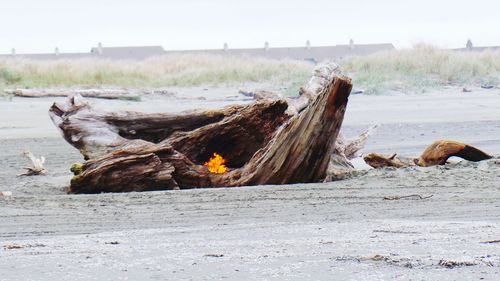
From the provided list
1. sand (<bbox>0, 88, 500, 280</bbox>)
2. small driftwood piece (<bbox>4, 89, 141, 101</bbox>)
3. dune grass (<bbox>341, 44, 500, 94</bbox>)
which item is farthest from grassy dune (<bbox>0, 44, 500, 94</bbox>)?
sand (<bbox>0, 88, 500, 280</bbox>)

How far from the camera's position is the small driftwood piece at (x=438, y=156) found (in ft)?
37.8

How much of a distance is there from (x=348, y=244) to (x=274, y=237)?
601mm

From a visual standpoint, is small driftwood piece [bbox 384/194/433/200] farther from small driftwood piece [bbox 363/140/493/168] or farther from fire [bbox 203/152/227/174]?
small driftwood piece [bbox 363/140/493/168]

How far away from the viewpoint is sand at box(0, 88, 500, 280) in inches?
211

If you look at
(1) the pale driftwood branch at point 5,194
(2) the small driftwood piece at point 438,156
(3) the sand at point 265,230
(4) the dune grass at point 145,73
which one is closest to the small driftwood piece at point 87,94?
(4) the dune grass at point 145,73

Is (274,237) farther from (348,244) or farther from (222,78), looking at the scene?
(222,78)

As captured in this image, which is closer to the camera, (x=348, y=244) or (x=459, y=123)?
(x=348, y=244)

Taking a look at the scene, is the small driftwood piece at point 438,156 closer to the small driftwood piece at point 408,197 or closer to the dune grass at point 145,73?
the small driftwood piece at point 408,197

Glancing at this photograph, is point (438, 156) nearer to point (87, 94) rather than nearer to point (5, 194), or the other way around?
point (5, 194)

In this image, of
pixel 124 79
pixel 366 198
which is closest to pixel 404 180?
pixel 366 198

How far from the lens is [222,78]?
32.1 meters

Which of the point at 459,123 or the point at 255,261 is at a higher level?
the point at 255,261

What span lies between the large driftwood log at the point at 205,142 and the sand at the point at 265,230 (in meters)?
0.36

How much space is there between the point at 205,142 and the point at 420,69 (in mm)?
22491
